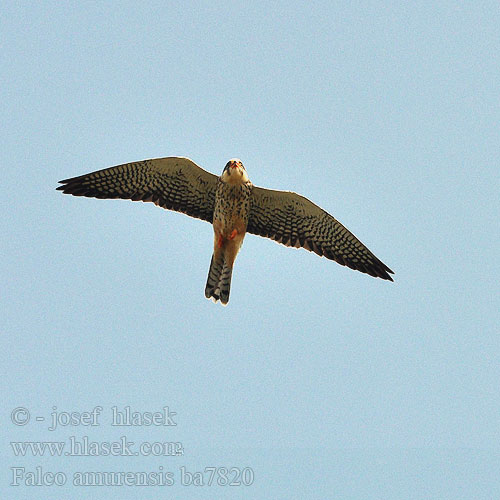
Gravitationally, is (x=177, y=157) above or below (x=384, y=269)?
above

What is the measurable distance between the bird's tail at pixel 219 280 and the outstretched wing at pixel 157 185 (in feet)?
2.49

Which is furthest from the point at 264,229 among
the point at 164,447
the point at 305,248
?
the point at 164,447

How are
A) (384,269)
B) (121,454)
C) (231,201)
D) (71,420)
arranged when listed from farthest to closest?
(384,269), (231,201), (71,420), (121,454)

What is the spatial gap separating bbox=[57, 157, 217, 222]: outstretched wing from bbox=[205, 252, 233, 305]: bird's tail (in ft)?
2.49

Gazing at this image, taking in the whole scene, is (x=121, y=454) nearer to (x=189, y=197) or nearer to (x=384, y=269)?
(x=189, y=197)

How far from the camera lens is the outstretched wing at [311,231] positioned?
12094mm

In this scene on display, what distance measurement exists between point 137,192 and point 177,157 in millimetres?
1093

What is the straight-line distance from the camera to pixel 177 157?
11.4 metres

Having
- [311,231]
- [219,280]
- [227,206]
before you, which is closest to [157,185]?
[227,206]

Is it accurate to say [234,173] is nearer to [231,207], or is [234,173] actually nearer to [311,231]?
[231,207]

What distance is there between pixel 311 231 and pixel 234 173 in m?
1.93

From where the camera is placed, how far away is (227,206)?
1166 centimetres

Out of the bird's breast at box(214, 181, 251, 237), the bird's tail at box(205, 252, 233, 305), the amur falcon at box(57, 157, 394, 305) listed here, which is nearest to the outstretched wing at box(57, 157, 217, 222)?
the amur falcon at box(57, 157, 394, 305)

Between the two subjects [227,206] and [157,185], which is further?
[157,185]
